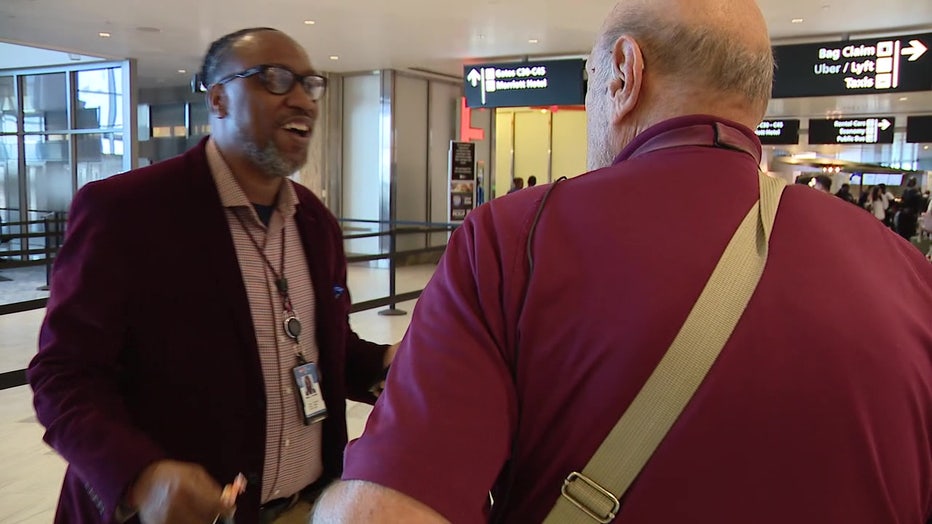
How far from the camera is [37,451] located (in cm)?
434

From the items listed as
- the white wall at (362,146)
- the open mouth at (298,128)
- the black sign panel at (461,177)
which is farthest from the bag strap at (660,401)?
the white wall at (362,146)

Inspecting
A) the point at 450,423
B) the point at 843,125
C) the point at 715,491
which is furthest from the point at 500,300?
the point at 843,125

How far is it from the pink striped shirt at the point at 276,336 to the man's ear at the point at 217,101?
79mm

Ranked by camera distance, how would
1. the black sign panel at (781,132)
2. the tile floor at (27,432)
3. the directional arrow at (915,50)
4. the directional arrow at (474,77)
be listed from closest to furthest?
the tile floor at (27,432) → the directional arrow at (915,50) → the directional arrow at (474,77) → the black sign panel at (781,132)

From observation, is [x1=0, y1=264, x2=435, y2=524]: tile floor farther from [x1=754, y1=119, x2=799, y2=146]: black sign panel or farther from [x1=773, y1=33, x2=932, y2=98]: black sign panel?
[x1=754, y1=119, x2=799, y2=146]: black sign panel

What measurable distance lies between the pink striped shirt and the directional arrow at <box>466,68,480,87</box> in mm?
8039

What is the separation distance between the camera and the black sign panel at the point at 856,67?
24.5 feet

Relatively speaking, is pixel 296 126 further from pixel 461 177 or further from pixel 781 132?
pixel 781 132

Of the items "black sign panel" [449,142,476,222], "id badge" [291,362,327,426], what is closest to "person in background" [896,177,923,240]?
"black sign panel" [449,142,476,222]

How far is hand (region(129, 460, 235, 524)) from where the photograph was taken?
1.33 meters

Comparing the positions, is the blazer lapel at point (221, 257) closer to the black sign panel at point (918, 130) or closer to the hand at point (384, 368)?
the hand at point (384, 368)

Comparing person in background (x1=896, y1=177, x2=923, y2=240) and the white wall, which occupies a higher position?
the white wall

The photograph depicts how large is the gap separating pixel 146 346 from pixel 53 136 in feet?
48.2

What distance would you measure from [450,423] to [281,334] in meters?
0.97
